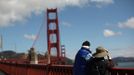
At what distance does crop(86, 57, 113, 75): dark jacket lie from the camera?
25.6 ft

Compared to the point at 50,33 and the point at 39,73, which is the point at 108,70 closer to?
the point at 39,73

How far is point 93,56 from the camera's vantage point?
7.96 meters

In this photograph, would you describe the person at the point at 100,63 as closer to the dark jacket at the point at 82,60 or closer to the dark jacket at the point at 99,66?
the dark jacket at the point at 99,66

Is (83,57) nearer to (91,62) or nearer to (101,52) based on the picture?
(91,62)

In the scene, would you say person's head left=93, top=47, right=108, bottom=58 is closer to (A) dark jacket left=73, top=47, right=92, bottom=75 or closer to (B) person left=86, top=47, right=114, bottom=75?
(B) person left=86, top=47, right=114, bottom=75

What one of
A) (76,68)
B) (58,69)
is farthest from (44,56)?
(76,68)

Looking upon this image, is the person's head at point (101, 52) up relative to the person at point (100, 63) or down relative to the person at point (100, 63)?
up

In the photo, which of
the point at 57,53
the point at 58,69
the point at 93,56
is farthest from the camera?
the point at 57,53

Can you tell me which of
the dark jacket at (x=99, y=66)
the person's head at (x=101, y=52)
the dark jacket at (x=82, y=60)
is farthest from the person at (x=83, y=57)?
the person's head at (x=101, y=52)

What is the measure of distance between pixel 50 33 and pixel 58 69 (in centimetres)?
5690

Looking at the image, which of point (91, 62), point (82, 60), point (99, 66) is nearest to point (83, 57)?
point (82, 60)

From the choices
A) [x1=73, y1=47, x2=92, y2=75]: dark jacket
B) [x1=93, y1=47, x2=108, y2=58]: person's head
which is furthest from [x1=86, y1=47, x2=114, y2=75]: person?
[x1=73, y1=47, x2=92, y2=75]: dark jacket

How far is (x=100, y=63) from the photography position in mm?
7812

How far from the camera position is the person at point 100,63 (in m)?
7.75
